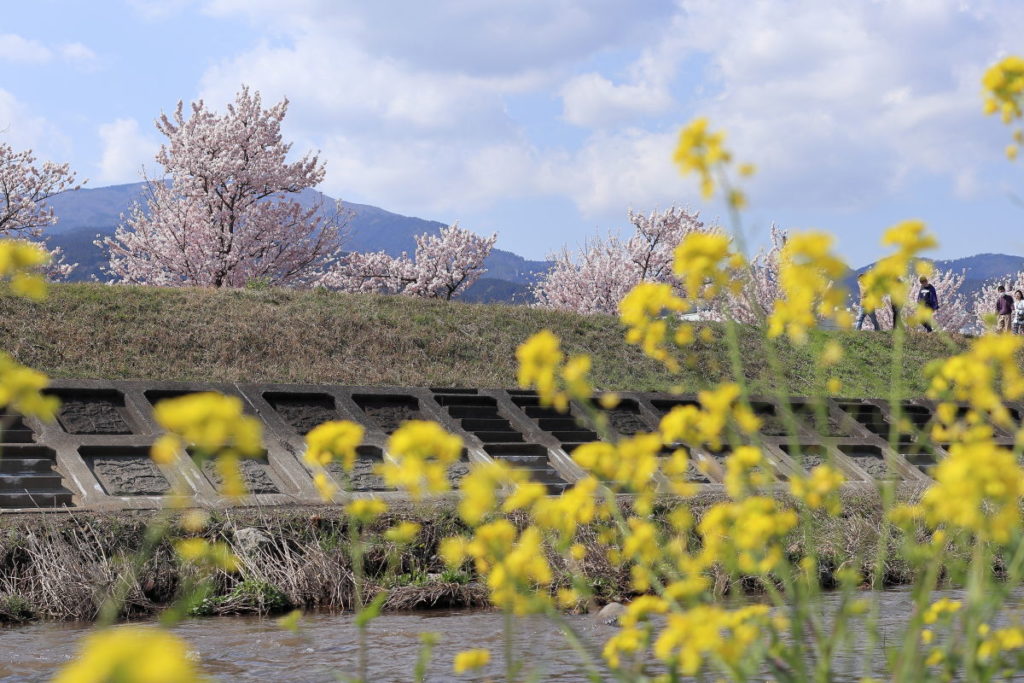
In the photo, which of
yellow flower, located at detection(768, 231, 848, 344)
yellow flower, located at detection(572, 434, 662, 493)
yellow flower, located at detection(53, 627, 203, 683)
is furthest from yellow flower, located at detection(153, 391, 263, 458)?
yellow flower, located at detection(768, 231, 848, 344)

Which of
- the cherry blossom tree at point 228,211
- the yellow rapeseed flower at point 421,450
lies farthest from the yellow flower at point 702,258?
the cherry blossom tree at point 228,211

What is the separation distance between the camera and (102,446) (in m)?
12.3

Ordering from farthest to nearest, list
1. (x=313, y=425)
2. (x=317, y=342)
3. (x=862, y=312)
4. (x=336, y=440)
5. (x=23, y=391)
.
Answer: (x=862, y=312) < (x=317, y=342) < (x=313, y=425) < (x=336, y=440) < (x=23, y=391)

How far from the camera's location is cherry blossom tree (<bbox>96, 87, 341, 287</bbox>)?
36.1 metres

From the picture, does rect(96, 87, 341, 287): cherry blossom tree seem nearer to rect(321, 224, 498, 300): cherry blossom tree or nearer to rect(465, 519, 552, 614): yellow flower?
rect(321, 224, 498, 300): cherry blossom tree

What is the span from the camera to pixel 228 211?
120 feet

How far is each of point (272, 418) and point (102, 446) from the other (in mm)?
2303

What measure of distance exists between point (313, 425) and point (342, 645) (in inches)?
257

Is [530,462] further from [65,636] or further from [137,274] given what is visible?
[137,274]

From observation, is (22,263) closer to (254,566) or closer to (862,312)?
(254,566)

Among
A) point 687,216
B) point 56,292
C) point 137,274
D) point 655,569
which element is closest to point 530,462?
point 655,569

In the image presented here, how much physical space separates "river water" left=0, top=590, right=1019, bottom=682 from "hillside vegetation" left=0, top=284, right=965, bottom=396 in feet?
22.3

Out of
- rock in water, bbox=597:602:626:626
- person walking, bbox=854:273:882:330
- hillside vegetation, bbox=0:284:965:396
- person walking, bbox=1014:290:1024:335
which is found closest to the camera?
person walking, bbox=854:273:882:330

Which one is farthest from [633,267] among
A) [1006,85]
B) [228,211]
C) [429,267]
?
[1006,85]
